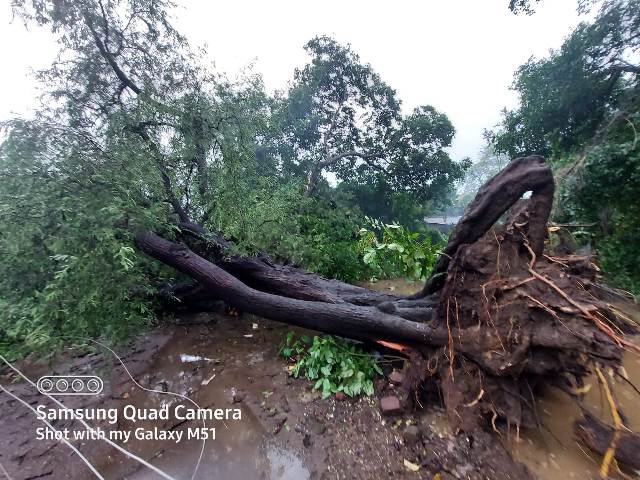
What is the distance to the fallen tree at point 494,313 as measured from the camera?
7.62 feet

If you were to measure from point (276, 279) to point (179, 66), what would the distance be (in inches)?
137

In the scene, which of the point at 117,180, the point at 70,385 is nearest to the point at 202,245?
the point at 117,180

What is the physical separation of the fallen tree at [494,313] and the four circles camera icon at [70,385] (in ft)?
4.92

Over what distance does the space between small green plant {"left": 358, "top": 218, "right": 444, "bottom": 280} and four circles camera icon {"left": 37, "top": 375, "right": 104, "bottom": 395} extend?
4.79 metres

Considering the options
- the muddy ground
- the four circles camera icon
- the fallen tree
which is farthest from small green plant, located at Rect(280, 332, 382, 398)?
the four circles camera icon

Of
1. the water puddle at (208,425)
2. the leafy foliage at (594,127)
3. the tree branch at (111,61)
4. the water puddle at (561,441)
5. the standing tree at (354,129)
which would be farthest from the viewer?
the standing tree at (354,129)

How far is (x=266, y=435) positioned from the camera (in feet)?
8.64

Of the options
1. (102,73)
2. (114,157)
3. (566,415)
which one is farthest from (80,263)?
(566,415)

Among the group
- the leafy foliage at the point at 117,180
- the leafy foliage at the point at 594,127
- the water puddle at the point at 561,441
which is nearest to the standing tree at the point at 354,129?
the leafy foliage at the point at 594,127

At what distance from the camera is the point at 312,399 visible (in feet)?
9.88

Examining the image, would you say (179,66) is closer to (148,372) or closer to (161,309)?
(161,309)

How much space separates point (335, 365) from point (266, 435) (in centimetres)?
105

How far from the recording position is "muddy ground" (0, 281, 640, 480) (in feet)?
7.43

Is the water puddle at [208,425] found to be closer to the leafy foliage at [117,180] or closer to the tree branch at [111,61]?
the leafy foliage at [117,180]
